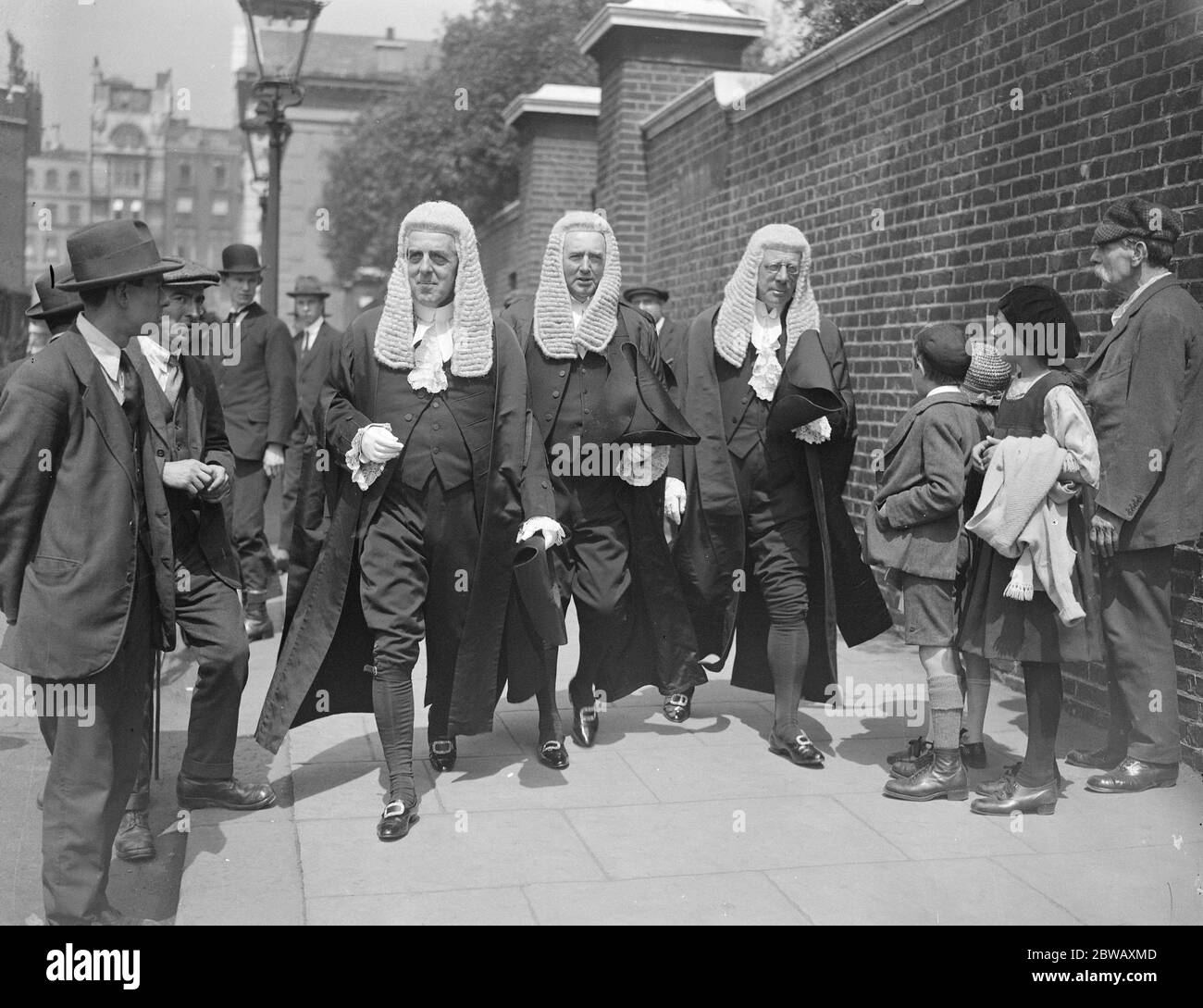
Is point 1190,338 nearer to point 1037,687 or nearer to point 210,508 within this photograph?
point 1037,687

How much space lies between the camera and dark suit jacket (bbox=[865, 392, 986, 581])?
16.6 feet

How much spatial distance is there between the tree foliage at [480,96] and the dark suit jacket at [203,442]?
52.3 ft

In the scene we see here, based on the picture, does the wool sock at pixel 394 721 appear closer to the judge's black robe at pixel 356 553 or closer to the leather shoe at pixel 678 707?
the judge's black robe at pixel 356 553

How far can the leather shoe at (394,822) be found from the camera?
464cm

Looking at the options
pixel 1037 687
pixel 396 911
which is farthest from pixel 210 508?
pixel 1037 687

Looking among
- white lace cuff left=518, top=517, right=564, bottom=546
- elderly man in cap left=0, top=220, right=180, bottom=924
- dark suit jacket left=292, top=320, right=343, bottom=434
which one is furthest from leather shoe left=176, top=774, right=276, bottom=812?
dark suit jacket left=292, top=320, right=343, bottom=434

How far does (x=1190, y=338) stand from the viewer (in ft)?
16.7

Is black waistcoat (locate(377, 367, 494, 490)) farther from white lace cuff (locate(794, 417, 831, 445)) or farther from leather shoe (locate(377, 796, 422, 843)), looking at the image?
white lace cuff (locate(794, 417, 831, 445))

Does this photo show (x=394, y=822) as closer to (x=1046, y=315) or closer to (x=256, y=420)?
(x=1046, y=315)

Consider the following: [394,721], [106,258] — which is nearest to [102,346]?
[106,258]

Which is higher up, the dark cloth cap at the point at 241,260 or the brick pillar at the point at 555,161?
the brick pillar at the point at 555,161

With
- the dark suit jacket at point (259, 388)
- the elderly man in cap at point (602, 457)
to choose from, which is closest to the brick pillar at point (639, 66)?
the dark suit jacket at point (259, 388)

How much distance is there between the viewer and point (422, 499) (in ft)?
16.4
